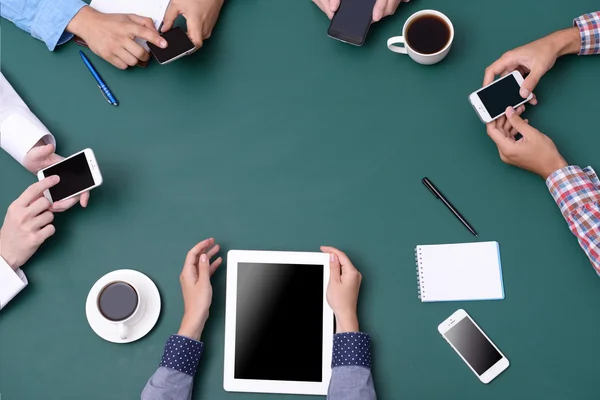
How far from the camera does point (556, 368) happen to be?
1092 mm

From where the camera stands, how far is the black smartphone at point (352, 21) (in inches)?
48.7

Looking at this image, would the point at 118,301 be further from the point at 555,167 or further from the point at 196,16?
the point at 555,167

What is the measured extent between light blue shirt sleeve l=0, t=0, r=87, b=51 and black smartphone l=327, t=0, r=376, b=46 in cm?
63

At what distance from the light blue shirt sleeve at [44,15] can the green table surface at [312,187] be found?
0.14ft

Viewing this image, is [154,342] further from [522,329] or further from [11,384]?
[522,329]

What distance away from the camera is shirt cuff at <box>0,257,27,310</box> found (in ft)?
3.76

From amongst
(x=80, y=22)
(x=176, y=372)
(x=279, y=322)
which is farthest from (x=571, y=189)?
(x=80, y=22)

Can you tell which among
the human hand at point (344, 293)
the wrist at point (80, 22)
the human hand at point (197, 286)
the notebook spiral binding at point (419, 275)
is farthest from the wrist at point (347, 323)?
the wrist at point (80, 22)

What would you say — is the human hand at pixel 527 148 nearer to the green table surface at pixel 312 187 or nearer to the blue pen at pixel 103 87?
the green table surface at pixel 312 187

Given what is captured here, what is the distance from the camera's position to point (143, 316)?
1.15 metres

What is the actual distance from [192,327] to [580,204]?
2.82 feet

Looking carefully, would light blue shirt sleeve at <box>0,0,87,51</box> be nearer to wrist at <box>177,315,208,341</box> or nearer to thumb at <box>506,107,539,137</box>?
wrist at <box>177,315,208,341</box>

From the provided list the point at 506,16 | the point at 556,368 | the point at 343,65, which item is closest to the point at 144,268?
the point at 343,65

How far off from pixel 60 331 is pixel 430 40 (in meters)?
1.06
